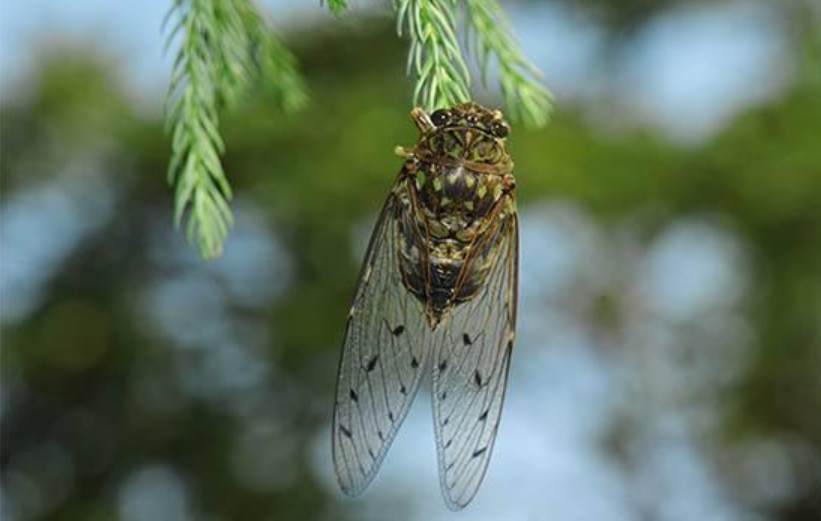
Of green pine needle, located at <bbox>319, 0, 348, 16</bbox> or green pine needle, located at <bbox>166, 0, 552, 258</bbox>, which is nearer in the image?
green pine needle, located at <bbox>319, 0, 348, 16</bbox>

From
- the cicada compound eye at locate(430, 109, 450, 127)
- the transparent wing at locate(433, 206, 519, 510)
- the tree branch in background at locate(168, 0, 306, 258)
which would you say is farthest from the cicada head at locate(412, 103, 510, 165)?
the tree branch in background at locate(168, 0, 306, 258)

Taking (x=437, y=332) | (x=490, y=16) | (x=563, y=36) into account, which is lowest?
(x=437, y=332)

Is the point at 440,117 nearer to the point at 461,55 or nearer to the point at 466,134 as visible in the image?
the point at 466,134

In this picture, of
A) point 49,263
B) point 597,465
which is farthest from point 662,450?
point 49,263

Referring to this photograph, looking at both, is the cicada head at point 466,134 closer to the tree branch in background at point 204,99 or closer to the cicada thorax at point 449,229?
the cicada thorax at point 449,229

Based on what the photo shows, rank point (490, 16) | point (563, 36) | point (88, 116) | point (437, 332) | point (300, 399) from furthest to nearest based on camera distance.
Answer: point (563, 36) < point (88, 116) < point (300, 399) < point (437, 332) < point (490, 16)

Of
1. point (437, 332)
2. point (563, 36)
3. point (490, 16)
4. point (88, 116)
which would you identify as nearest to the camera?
point (490, 16)

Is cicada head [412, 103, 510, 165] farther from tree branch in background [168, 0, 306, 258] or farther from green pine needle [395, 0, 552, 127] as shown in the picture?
tree branch in background [168, 0, 306, 258]

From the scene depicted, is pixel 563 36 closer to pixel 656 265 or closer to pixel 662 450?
pixel 656 265
